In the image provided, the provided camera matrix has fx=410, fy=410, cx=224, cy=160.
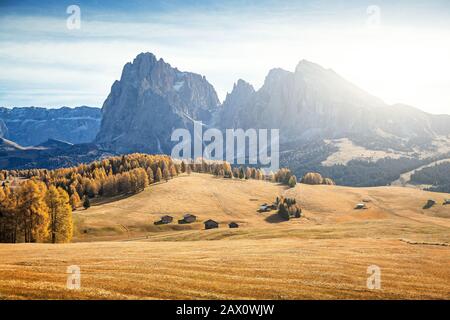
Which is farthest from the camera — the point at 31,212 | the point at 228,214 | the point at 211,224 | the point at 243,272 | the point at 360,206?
the point at 360,206

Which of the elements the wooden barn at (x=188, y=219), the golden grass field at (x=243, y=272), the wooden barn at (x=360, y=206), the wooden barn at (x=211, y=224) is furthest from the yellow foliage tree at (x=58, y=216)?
the wooden barn at (x=360, y=206)

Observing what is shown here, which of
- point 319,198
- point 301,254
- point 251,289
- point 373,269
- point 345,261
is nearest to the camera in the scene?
point 251,289

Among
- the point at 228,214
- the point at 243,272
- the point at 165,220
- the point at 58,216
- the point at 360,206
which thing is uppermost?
the point at 243,272

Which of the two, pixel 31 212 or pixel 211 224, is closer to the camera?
pixel 31 212

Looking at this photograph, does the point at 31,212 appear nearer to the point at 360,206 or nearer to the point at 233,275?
the point at 233,275

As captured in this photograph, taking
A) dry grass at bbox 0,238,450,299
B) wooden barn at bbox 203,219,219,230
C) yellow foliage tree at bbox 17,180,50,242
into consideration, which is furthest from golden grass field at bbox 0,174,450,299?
wooden barn at bbox 203,219,219,230

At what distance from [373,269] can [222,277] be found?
684 inches

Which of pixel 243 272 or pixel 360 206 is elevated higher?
pixel 243 272

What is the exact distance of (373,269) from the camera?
146 ft

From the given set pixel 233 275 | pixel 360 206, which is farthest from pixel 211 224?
pixel 233 275
